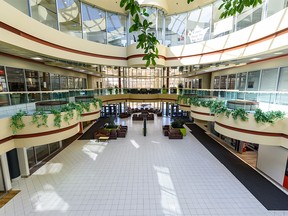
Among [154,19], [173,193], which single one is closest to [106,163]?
[173,193]

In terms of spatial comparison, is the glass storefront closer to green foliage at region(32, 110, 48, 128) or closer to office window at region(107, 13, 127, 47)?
green foliage at region(32, 110, 48, 128)

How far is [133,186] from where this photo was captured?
275 inches

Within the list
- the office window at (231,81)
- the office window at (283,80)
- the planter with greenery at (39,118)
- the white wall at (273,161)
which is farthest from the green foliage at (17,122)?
the office window at (231,81)

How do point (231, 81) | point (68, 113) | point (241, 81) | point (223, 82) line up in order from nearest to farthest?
point (68, 113) → point (241, 81) → point (231, 81) → point (223, 82)

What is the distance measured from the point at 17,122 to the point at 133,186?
566cm

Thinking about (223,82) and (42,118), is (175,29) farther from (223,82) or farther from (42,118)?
(42,118)

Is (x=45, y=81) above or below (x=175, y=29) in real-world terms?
below

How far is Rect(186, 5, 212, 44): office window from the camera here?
37.7 feet

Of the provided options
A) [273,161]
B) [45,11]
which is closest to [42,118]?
[45,11]

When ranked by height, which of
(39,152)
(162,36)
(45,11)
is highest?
(162,36)

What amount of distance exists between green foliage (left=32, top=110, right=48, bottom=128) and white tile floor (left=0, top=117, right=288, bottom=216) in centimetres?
317

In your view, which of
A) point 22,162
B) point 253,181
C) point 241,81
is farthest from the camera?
point 241,81

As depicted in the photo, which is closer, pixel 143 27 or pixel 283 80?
pixel 143 27

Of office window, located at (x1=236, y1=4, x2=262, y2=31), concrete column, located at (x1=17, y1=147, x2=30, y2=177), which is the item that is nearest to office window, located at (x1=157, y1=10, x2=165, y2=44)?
office window, located at (x1=236, y1=4, x2=262, y2=31)
